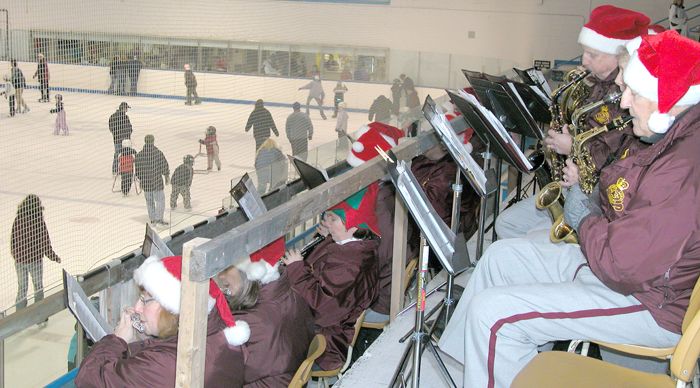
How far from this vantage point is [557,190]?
340 cm

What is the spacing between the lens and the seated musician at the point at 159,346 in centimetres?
196

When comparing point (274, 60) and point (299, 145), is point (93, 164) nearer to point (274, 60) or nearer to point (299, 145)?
point (274, 60)

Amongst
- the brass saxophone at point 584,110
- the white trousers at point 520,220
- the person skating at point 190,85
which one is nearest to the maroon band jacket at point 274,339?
the white trousers at point 520,220

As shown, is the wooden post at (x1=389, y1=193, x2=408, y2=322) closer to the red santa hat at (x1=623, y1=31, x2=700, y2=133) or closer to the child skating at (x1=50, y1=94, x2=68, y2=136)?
the red santa hat at (x1=623, y1=31, x2=700, y2=133)

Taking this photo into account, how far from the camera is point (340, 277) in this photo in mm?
3158

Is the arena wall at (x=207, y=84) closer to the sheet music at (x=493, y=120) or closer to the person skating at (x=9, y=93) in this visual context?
the person skating at (x=9, y=93)

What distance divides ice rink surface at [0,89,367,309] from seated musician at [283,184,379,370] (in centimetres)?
185

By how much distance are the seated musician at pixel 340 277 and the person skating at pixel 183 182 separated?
1.94m

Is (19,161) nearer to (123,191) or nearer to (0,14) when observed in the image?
(123,191)

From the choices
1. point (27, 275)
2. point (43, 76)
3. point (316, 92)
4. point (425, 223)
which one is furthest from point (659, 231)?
A: point (43, 76)

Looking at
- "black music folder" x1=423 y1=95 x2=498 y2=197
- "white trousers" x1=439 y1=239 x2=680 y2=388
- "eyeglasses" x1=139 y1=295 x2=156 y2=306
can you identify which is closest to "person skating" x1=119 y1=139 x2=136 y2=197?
"black music folder" x1=423 y1=95 x2=498 y2=197

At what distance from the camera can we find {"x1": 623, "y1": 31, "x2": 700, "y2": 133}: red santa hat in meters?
2.13

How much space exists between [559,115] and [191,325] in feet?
10.9

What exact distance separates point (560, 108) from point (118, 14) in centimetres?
587
